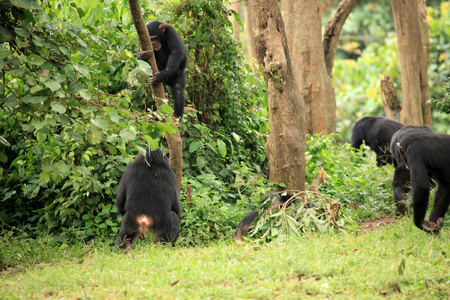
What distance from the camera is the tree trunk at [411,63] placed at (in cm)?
1017

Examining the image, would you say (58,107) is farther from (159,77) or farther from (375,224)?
(375,224)

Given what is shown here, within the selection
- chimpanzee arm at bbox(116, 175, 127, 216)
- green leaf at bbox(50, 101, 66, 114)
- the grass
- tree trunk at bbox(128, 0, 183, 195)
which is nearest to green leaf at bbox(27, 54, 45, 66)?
green leaf at bbox(50, 101, 66, 114)

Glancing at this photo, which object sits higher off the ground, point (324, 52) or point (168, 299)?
point (324, 52)

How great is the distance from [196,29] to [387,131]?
14.6 feet

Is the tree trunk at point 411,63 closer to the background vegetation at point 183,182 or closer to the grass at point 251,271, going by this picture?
the background vegetation at point 183,182

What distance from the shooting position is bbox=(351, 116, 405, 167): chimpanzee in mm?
9445

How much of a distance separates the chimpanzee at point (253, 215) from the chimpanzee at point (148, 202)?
2.46 ft

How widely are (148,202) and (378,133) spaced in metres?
5.78

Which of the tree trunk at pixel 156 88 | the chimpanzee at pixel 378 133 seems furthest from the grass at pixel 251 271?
the chimpanzee at pixel 378 133

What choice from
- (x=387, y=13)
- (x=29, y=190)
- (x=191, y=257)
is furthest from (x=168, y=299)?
(x=387, y=13)

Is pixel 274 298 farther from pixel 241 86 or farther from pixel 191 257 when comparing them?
pixel 241 86

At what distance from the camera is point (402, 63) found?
34.6 ft

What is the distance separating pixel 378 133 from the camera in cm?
957

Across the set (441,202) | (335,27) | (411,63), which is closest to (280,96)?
(441,202)
